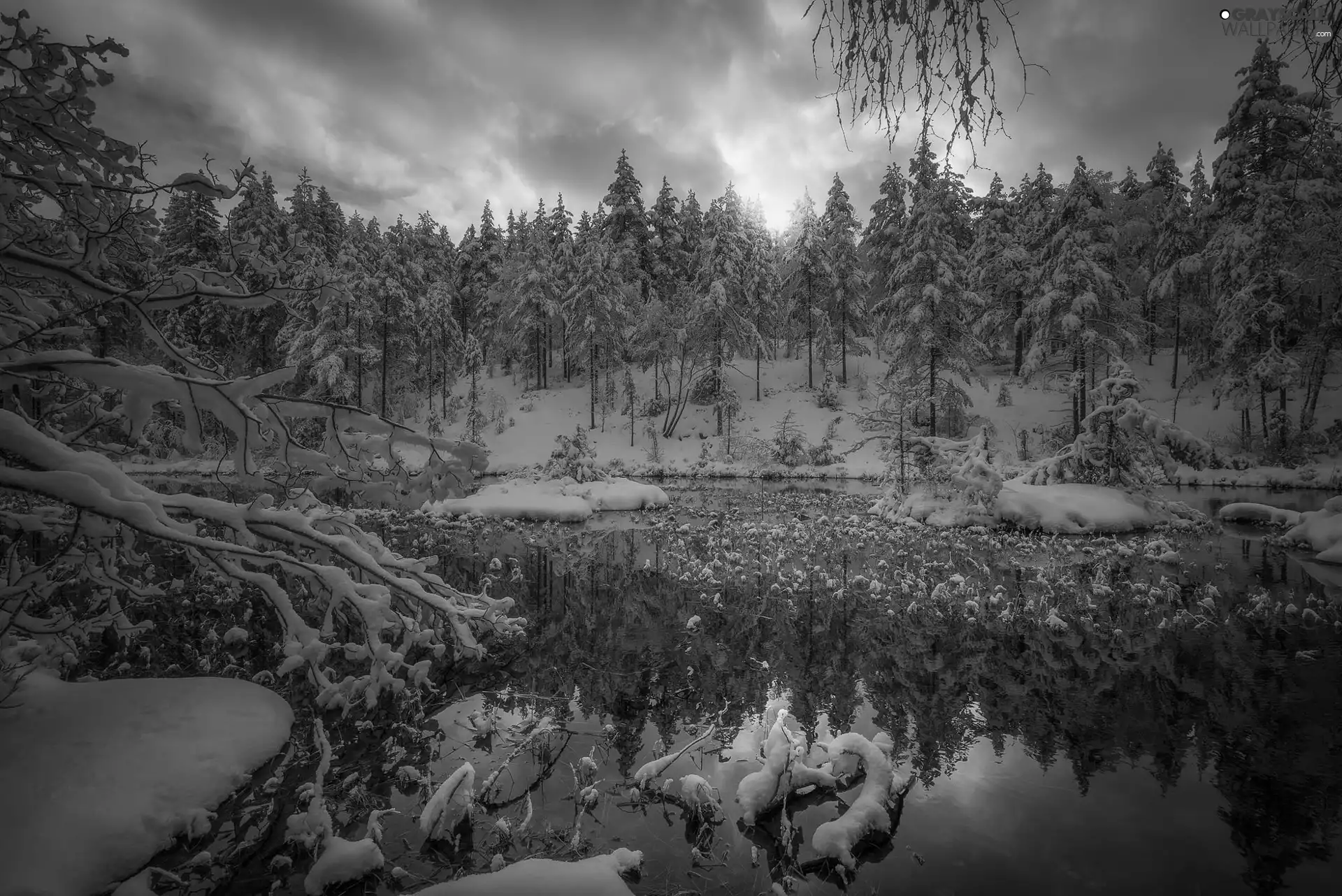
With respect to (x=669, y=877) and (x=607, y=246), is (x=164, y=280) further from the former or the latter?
(x=607, y=246)

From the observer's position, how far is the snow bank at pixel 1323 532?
13099mm

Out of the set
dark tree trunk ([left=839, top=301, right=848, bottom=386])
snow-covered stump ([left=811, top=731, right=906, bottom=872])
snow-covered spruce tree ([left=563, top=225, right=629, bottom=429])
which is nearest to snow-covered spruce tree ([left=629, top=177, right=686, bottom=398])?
snow-covered spruce tree ([left=563, top=225, right=629, bottom=429])

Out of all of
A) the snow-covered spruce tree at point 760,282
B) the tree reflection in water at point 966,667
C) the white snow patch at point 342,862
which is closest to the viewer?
the white snow patch at point 342,862

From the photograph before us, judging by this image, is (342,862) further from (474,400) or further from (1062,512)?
(474,400)

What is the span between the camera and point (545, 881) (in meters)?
3.49

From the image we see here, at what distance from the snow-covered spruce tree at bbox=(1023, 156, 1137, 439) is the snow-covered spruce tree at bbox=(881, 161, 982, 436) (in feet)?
12.1

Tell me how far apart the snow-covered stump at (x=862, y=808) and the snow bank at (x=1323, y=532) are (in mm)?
15162

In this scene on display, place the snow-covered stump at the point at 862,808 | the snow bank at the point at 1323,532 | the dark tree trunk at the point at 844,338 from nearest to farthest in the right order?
the snow-covered stump at the point at 862,808, the snow bank at the point at 1323,532, the dark tree trunk at the point at 844,338

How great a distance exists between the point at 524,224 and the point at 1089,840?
58.4 metres

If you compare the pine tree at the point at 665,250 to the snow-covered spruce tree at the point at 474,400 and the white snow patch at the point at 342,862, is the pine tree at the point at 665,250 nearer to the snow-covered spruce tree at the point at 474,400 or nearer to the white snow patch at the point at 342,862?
the snow-covered spruce tree at the point at 474,400

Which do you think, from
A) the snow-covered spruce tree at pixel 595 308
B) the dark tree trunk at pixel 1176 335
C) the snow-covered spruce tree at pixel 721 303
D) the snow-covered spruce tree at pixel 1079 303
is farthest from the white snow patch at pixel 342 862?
the dark tree trunk at pixel 1176 335

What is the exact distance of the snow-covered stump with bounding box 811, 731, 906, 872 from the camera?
13.8ft

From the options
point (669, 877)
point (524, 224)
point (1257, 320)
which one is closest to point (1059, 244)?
point (1257, 320)

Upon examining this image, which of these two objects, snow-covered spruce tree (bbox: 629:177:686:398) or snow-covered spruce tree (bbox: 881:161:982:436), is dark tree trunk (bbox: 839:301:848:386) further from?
snow-covered spruce tree (bbox: 629:177:686:398)
